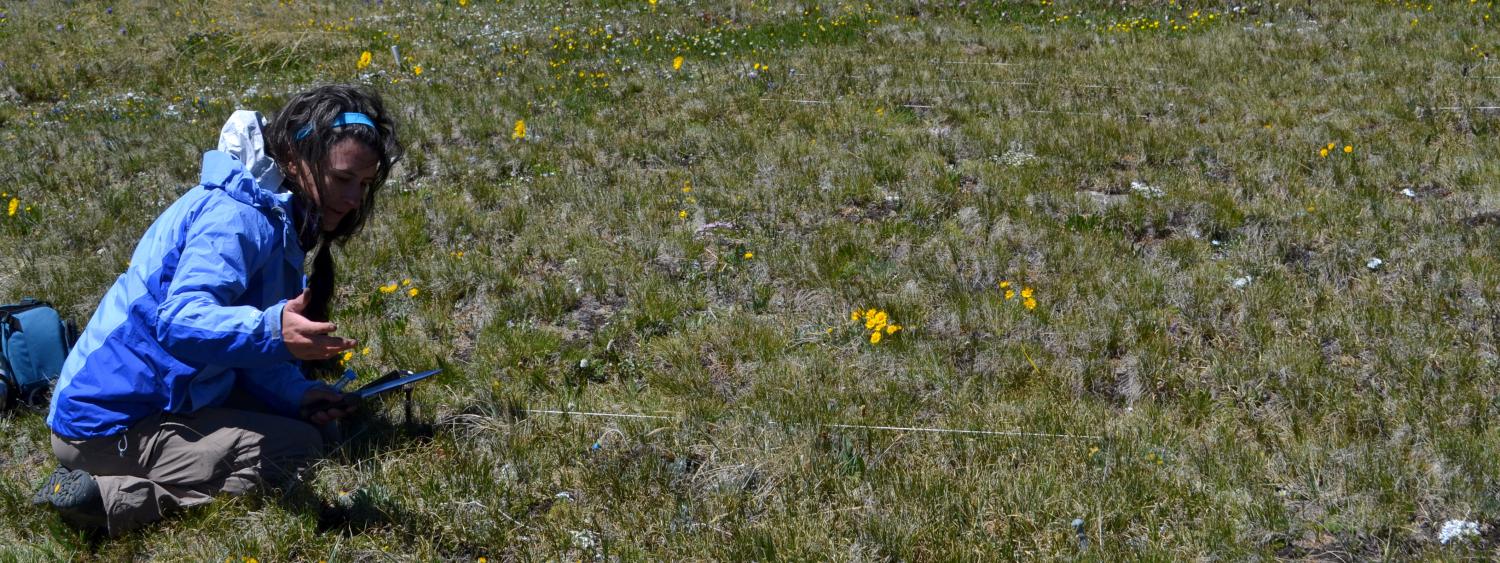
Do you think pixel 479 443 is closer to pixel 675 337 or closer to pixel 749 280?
pixel 675 337

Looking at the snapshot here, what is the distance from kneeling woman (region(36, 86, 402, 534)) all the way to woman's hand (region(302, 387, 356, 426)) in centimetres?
20

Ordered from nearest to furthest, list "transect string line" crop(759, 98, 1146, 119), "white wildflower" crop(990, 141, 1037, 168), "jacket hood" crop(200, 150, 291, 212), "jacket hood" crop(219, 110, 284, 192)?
1. "jacket hood" crop(200, 150, 291, 212)
2. "jacket hood" crop(219, 110, 284, 192)
3. "white wildflower" crop(990, 141, 1037, 168)
4. "transect string line" crop(759, 98, 1146, 119)

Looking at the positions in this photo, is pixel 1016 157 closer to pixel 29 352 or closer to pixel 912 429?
pixel 912 429

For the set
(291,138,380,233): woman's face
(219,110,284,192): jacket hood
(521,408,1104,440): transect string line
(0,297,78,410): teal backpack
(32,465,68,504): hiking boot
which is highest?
(219,110,284,192): jacket hood

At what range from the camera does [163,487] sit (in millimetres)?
3934

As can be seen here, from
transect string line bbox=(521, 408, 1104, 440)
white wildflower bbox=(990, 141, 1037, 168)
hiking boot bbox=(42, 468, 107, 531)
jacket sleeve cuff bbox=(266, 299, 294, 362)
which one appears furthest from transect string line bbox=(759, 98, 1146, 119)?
hiking boot bbox=(42, 468, 107, 531)

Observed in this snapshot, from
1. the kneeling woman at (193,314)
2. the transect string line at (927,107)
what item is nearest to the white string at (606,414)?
the kneeling woman at (193,314)

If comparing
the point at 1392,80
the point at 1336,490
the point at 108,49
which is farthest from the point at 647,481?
the point at 108,49

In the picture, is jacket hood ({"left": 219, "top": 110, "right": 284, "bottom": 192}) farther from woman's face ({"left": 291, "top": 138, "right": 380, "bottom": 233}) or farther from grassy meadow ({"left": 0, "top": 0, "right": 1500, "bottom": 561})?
grassy meadow ({"left": 0, "top": 0, "right": 1500, "bottom": 561})

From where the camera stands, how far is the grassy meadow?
3785 mm

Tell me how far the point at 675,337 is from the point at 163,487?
231cm

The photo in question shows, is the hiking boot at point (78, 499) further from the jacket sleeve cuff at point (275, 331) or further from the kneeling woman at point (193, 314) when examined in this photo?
the jacket sleeve cuff at point (275, 331)

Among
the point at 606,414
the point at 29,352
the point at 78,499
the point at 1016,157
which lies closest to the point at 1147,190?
the point at 1016,157

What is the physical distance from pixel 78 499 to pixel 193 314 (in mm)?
858
